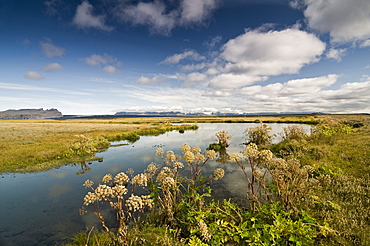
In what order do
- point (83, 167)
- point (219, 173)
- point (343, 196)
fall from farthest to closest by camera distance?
point (83, 167) → point (343, 196) → point (219, 173)

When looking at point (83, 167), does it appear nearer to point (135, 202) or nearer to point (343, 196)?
point (135, 202)

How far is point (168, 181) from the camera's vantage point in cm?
646

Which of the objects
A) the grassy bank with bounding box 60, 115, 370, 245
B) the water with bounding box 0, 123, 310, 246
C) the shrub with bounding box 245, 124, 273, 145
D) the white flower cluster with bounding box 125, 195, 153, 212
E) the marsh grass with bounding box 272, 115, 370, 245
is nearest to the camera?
the white flower cluster with bounding box 125, 195, 153, 212

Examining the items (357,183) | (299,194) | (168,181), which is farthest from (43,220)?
(357,183)

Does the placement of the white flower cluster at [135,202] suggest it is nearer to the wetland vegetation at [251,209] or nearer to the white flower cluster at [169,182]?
the wetland vegetation at [251,209]

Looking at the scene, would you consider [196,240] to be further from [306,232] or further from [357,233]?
[357,233]

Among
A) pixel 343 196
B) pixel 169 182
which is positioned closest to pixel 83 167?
pixel 169 182

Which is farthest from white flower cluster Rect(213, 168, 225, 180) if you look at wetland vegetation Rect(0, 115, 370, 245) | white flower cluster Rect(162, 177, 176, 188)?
white flower cluster Rect(162, 177, 176, 188)

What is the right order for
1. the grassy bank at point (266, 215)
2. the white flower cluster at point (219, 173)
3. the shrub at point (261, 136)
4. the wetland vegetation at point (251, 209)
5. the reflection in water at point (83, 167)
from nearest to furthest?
the wetland vegetation at point (251, 209), the grassy bank at point (266, 215), the white flower cluster at point (219, 173), the reflection in water at point (83, 167), the shrub at point (261, 136)

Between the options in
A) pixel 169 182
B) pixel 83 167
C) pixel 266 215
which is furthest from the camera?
pixel 83 167

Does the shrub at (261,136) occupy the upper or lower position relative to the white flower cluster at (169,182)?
lower

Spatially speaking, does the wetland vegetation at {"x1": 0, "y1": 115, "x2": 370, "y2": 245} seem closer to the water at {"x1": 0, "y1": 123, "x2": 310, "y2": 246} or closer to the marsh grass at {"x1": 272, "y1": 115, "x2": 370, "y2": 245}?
the marsh grass at {"x1": 272, "y1": 115, "x2": 370, "y2": 245}

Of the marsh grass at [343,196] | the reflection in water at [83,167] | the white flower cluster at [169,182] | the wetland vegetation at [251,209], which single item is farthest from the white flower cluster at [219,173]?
the reflection in water at [83,167]

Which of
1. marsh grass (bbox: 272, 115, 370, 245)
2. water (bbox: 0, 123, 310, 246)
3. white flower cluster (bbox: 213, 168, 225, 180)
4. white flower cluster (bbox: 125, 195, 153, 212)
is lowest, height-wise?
water (bbox: 0, 123, 310, 246)
